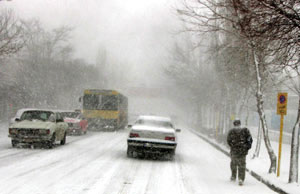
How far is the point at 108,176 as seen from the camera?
396 inches

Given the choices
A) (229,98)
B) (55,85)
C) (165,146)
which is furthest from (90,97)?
(165,146)

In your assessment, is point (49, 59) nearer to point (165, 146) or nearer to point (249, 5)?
point (165, 146)

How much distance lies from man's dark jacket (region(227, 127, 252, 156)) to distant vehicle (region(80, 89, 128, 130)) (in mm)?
23917

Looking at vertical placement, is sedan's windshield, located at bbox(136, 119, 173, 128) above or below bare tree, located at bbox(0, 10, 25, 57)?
below

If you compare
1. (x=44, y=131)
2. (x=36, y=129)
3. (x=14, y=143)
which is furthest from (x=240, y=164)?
(x=14, y=143)

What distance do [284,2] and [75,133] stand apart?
20.3 metres

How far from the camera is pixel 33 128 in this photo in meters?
15.9

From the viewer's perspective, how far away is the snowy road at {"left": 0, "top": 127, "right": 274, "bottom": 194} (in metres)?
8.38

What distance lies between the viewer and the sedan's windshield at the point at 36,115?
17.1 meters

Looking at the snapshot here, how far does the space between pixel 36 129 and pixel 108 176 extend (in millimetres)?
6843

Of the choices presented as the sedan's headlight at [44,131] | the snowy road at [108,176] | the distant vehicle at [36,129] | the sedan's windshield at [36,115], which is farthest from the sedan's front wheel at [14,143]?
the snowy road at [108,176]

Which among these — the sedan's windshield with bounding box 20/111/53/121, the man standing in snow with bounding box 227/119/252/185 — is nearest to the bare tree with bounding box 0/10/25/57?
the sedan's windshield with bounding box 20/111/53/121

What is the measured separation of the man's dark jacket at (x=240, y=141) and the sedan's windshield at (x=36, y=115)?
9.43 meters

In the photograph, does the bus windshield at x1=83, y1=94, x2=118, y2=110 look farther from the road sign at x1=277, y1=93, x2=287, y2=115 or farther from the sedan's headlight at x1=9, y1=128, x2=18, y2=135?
the road sign at x1=277, y1=93, x2=287, y2=115
